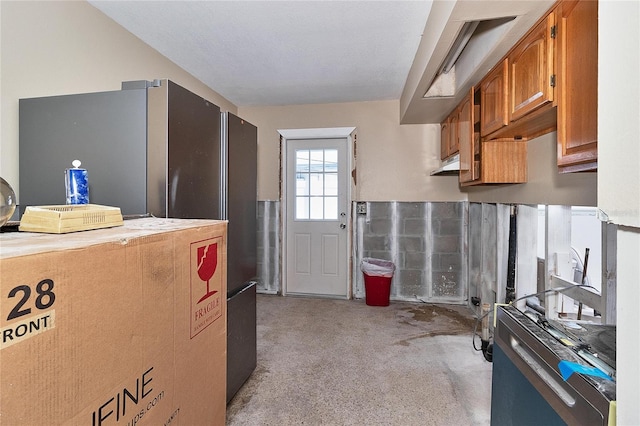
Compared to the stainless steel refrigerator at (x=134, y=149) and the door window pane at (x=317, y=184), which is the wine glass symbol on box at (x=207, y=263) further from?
the door window pane at (x=317, y=184)

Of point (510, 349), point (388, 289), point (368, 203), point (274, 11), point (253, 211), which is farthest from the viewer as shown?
point (368, 203)

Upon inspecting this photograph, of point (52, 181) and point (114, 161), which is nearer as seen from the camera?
point (114, 161)

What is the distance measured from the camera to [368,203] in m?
4.07

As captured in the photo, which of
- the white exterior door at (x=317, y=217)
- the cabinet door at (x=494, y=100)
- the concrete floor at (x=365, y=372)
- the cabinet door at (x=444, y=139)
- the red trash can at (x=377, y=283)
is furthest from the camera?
the white exterior door at (x=317, y=217)

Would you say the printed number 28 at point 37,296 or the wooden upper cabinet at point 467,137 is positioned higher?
the wooden upper cabinet at point 467,137

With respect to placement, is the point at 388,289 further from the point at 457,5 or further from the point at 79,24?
the point at 79,24

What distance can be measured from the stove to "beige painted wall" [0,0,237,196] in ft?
7.81

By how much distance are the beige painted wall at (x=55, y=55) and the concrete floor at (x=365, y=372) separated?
1874 mm

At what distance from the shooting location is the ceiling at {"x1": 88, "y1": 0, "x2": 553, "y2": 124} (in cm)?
194

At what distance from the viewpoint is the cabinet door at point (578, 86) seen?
123 centimetres

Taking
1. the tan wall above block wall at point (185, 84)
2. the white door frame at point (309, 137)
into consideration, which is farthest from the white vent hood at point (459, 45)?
the white door frame at point (309, 137)

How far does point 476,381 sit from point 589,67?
1.96 meters

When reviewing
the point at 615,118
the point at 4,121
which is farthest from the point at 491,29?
the point at 4,121

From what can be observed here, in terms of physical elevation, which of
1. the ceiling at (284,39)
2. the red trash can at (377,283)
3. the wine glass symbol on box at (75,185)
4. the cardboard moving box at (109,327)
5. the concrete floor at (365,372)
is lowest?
the concrete floor at (365,372)
